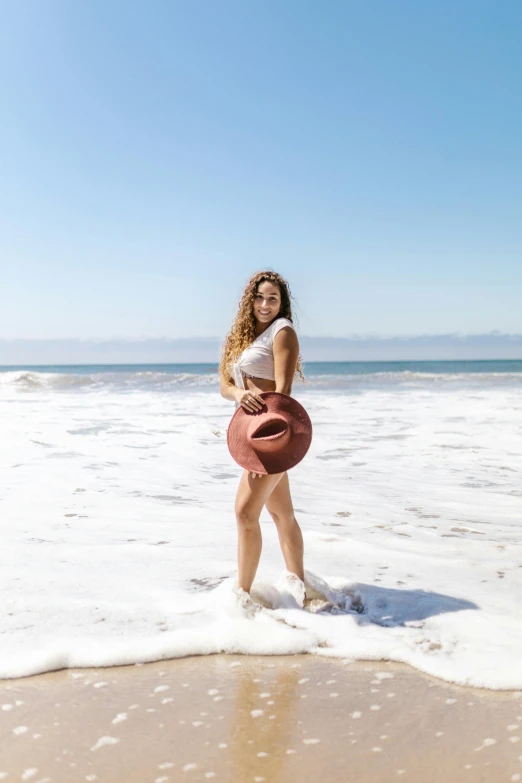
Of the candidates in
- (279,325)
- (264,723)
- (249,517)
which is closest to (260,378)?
(279,325)

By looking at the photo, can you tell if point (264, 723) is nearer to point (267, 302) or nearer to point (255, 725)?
point (255, 725)

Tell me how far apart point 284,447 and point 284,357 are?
50 cm

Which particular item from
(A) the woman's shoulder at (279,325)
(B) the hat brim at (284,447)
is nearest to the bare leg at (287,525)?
(B) the hat brim at (284,447)

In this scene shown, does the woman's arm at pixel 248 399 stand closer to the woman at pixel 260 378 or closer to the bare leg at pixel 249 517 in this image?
the woman at pixel 260 378

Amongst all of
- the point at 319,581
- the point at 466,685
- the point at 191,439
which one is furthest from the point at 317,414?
the point at 466,685

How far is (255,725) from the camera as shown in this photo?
244 centimetres

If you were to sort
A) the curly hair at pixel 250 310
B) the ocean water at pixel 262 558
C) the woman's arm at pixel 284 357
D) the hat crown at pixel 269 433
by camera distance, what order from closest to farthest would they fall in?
the ocean water at pixel 262 558, the hat crown at pixel 269 433, the woman's arm at pixel 284 357, the curly hair at pixel 250 310

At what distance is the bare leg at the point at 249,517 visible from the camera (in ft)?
11.5

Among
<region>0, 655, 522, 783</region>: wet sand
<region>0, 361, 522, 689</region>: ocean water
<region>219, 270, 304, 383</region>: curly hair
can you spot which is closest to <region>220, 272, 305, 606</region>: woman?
<region>219, 270, 304, 383</region>: curly hair

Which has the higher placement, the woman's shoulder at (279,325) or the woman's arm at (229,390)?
the woman's shoulder at (279,325)

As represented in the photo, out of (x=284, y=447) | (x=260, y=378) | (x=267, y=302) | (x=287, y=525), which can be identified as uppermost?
(x=267, y=302)

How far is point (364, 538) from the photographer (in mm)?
5016

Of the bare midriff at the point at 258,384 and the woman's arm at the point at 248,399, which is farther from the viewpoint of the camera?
the bare midriff at the point at 258,384

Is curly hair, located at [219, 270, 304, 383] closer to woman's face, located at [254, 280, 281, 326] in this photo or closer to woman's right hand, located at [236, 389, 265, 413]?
woman's face, located at [254, 280, 281, 326]
